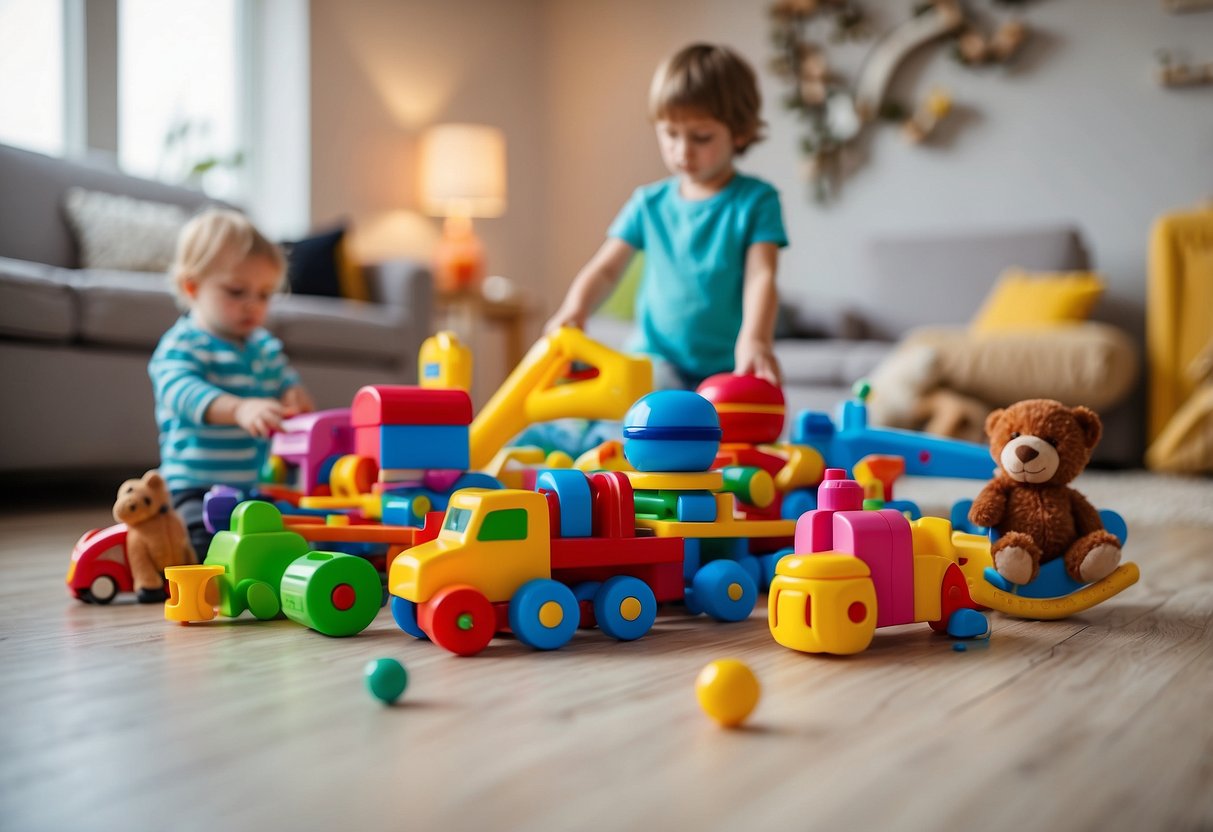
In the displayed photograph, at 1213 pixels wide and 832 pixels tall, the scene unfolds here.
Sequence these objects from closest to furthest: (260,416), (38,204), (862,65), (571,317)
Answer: (260,416) → (571,317) → (38,204) → (862,65)

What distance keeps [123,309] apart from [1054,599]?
2.19 meters

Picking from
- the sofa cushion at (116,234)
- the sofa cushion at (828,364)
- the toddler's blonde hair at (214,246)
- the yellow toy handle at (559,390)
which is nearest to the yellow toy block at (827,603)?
the yellow toy handle at (559,390)

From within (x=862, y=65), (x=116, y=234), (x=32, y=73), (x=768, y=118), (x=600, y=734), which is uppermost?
(x=862, y=65)

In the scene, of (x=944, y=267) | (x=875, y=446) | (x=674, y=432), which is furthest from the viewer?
(x=944, y=267)

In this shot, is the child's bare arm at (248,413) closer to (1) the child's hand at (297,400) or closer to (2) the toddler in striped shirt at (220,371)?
(2) the toddler in striped shirt at (220,371)

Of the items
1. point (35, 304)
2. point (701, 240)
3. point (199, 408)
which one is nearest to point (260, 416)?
point (199, 408)

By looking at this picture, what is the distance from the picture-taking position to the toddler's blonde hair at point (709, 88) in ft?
6.14

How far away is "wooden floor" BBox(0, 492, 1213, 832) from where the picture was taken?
25.3 inches

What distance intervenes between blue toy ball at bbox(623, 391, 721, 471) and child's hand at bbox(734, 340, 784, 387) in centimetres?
54

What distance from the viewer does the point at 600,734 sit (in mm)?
788

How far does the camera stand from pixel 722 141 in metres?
1.95

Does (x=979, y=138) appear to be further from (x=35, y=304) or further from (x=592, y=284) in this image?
(x=35, y=304)

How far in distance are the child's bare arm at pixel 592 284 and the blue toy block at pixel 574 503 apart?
784 millimetres

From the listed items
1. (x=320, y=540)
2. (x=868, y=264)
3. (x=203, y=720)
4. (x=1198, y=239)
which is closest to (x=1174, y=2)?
(x=1198, y=239)
